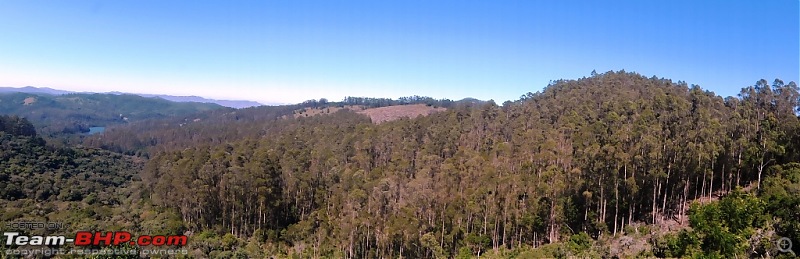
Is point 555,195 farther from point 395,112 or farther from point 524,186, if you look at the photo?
point 395,112

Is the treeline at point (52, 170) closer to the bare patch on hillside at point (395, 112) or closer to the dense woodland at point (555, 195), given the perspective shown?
the dense woodland at point (555, 195)

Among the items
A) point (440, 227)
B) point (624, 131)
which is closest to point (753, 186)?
point (624, 131)

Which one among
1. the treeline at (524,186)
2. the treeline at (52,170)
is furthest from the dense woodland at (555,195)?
the treeline at (52,170)

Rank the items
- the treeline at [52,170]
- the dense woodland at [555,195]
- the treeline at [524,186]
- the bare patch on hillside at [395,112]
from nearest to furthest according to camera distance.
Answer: the dense woodland at [555,195]
the treeline at [524,186]
the treeline at [52,170]
the bare patch on hillside at [395,112]

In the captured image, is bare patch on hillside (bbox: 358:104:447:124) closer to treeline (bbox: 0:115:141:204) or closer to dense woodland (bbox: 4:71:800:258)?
treeline (bbox: 0:115:141:204)

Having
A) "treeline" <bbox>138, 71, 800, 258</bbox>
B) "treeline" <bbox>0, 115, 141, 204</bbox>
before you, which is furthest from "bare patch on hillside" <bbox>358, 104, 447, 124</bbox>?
"treeline" <bbox>138, 71, 800, 258</bbox>
